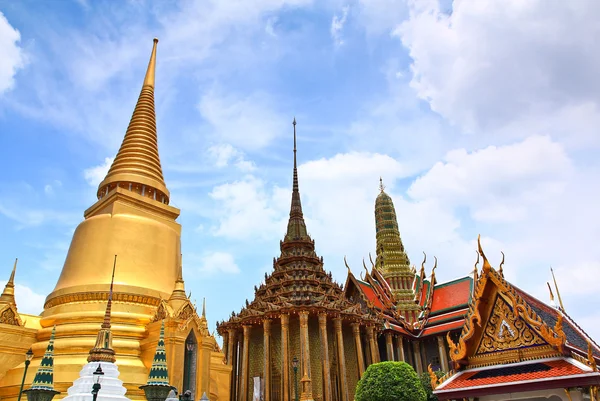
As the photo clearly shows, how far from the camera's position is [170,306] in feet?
53.9

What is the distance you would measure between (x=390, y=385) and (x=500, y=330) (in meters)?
9.39

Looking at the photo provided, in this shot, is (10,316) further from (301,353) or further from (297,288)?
(297,288)

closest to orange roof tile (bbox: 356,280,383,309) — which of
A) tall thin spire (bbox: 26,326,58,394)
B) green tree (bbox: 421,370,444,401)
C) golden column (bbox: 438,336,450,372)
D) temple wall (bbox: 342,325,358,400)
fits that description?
temple wall (bbox: 342,325,358,400)

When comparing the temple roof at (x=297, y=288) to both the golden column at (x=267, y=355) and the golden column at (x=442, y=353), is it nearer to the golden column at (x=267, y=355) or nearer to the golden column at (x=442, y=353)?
the golden column at (x=267, y=355)

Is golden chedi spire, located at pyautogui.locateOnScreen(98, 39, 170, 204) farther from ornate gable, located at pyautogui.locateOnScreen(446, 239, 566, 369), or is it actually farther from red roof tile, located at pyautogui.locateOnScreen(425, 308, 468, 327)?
red roof tile, located at pyautogui.locateOnScreen(425, 308, 468, 327)

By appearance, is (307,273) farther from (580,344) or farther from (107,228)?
(580,344)

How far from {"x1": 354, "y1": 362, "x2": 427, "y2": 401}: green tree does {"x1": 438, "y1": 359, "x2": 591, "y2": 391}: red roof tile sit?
8754mm

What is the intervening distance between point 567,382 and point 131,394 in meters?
11.8

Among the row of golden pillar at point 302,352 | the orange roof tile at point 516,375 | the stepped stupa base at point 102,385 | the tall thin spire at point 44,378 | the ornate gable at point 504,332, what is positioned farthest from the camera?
the row of golden pillar at point 302,352

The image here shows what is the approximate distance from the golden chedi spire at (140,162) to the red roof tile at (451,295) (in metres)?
18.2

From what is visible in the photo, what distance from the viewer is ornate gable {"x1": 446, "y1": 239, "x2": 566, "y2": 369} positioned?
790 cm

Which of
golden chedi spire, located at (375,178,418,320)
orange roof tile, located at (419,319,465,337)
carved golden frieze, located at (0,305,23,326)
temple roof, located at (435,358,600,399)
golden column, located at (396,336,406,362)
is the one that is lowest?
temple roof, located at (435,358,600,399)

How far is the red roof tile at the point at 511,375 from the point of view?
739 centimetres

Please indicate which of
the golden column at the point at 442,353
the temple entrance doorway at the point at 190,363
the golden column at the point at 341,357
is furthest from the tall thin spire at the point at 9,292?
the golden column at the point at 442,353
